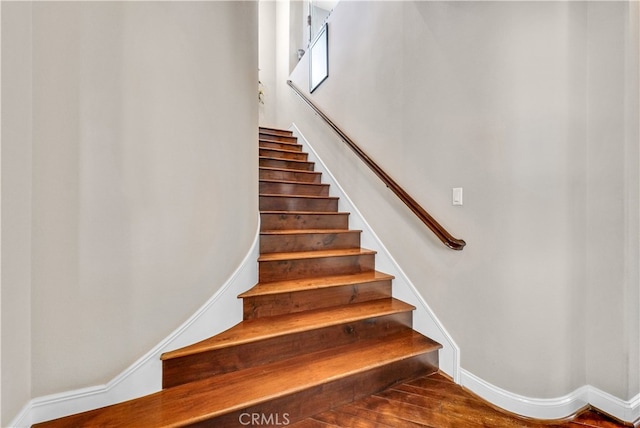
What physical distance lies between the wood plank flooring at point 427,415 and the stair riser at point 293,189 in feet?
6.49

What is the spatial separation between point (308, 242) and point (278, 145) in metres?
1.97

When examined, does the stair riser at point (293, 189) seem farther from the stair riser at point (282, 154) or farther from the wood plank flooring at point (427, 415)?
the wood plank flooring at point (427, 415)

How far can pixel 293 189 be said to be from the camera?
2.94 m

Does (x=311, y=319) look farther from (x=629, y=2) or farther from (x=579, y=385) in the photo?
(x=629, y=2)

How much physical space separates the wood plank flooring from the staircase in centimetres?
5

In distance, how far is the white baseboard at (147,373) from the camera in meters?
1.05

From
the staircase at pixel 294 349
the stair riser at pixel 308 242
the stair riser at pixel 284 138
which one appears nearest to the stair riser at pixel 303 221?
the staircase at pixel 294 349

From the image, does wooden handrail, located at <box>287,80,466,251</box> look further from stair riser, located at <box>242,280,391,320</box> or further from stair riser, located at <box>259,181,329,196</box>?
stair riser, located at <box>259,181,329,196</box>

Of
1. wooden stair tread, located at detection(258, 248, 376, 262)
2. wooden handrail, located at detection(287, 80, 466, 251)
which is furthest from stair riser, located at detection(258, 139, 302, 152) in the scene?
wooden stair tread, located at detection(258, 248, 376, 262)

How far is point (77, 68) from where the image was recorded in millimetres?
1047

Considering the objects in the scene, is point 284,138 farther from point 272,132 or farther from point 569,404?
point 569,404

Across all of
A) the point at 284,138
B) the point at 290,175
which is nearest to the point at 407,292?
the point at 290,175

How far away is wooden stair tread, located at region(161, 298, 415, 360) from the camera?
54.8 inches

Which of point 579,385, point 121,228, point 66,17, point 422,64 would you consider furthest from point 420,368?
point 66,17
